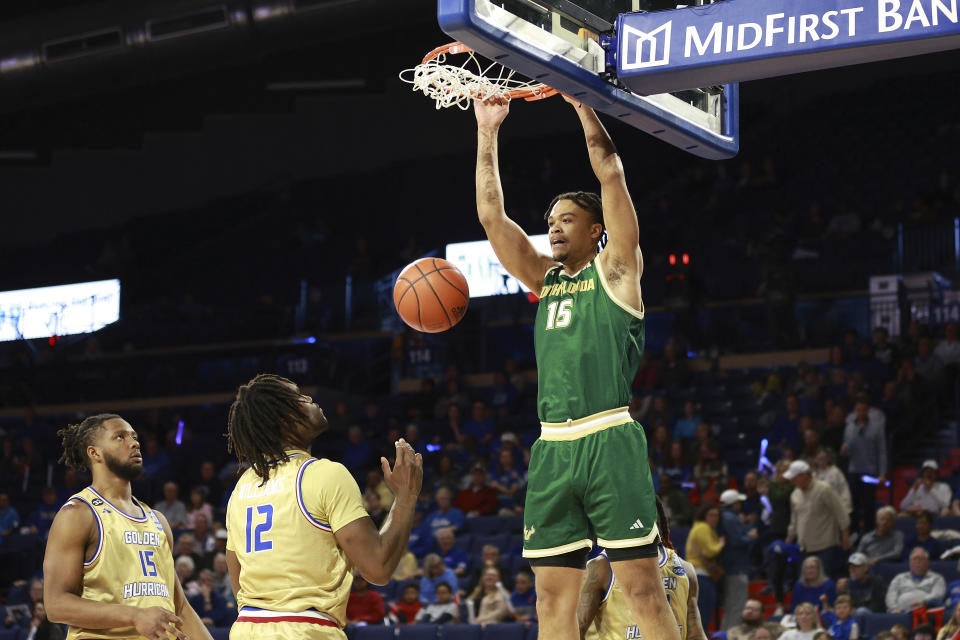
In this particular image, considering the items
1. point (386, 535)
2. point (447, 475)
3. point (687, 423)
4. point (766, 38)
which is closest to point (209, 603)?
point (447, 475)

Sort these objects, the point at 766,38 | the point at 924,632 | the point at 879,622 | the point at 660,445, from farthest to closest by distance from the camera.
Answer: the point at 660,445
the point at 879,622
the point at 924,632
the point at 766,38

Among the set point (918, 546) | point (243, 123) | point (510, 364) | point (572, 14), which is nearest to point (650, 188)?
point (510, 364)

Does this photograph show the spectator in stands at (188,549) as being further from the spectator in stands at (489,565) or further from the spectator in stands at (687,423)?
the spectator in stands at (687,423)

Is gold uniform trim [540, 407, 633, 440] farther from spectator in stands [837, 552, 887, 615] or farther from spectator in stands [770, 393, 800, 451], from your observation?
spectator in stands [770, 393, 800, 451]

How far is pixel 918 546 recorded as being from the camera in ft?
35.5

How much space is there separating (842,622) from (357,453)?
24.7ft

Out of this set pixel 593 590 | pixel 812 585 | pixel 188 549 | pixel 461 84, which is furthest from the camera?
pixel 188 549

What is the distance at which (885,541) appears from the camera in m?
11.1

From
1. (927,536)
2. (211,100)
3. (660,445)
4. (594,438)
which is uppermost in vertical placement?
(211,100)

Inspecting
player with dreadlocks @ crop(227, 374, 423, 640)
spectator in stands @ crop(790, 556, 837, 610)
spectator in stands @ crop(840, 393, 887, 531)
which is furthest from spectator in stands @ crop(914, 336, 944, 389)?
player with dreadlocks @ crop(227, 374, 423, 640)

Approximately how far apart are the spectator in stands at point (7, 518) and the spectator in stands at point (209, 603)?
13.8 feet

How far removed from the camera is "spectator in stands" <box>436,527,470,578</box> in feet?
41.0

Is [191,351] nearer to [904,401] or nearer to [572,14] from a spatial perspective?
[904,401]

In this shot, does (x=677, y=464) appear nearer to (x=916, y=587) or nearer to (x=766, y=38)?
(x=916, y=587)
